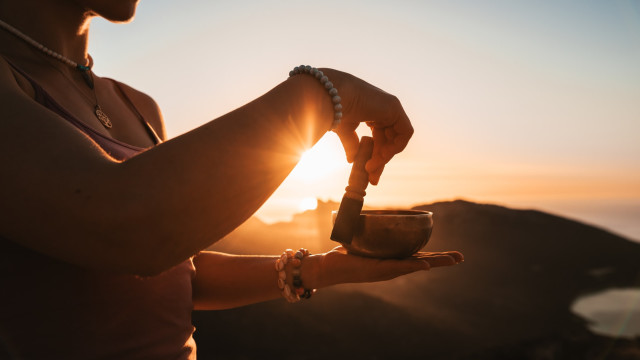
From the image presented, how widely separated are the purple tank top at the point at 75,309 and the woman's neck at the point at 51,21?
0.61 meters

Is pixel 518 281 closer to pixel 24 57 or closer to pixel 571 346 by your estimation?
pixel 571 346

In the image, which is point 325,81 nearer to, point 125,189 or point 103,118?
point 125,189

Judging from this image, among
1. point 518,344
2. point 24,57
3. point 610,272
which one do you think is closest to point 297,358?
point 518,344

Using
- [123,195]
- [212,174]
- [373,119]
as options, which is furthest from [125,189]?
[373,119]

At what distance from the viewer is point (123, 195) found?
2.87 ft

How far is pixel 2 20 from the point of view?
63.0 inches

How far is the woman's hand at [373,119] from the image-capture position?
1.45 meters

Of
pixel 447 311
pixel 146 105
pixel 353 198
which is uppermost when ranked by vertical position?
pixel 146 105

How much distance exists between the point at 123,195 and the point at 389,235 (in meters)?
1.22

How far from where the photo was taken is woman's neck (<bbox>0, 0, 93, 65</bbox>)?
164 centimetres

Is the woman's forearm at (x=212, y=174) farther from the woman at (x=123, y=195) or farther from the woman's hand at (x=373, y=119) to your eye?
the woman's hand at (x=373, y=119)

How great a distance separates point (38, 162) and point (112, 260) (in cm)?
27

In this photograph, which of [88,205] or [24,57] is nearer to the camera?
[88,205]

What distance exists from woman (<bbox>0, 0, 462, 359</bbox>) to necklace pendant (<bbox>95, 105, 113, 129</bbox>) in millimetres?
15
